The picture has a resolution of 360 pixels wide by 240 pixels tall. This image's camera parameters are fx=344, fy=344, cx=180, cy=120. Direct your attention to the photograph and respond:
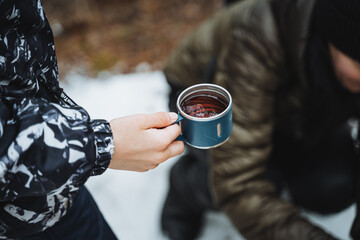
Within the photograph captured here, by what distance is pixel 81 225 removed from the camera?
107 centimetres

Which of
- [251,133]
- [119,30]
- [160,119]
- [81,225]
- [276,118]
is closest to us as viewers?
[160,119]

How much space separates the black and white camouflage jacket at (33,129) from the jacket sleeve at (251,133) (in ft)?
2.62

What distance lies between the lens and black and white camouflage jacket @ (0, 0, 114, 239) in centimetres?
→ 73

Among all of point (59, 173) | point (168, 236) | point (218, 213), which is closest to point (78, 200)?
point (59, 173)

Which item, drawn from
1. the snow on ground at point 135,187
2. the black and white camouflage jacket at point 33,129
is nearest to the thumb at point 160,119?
the black and white camouflage jacket at point 33,129

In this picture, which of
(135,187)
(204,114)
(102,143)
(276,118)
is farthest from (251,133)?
(135,187)

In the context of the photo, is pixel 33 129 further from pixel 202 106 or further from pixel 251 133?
pixel 251 133

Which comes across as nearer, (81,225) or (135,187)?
(81,225)

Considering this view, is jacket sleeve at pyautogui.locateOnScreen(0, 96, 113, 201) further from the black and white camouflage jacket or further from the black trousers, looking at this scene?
the black trousers

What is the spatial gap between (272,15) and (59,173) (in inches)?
42.7

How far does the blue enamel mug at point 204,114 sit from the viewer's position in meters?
0.84

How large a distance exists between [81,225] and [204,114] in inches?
20.7

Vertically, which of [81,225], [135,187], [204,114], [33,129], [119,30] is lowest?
[135,187]

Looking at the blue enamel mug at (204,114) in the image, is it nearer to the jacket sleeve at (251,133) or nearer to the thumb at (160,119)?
the thumb at (160,119)
